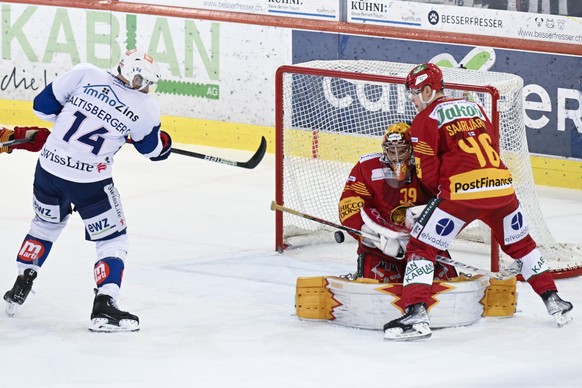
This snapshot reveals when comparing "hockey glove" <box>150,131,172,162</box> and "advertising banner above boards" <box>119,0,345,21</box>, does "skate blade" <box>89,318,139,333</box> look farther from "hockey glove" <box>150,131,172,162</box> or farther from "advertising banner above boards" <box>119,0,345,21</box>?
"advertising banner above boards" <box>119,0,345,21</box>

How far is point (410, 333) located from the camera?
18.4 feet

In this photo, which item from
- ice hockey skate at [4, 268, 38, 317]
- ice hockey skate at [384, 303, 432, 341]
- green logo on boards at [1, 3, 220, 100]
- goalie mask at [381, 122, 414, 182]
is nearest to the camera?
ice hockey skate at [384, 303, 432, 341]

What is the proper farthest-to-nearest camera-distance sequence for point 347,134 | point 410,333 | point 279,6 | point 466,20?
point 279,6 < point 466,20 < point 347,134 < point 410,333

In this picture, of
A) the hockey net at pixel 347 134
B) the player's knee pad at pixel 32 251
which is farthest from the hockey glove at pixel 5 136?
the hockey net at pixel 347 134

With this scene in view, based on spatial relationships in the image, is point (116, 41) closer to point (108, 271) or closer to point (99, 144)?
point (99, 144)

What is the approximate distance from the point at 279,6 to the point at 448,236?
4538mm

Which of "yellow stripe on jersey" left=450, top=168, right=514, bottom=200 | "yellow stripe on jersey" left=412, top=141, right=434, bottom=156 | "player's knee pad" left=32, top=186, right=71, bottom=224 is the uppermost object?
"yellow stripe on jersey" left=412, top=141, right=434, bottom=156

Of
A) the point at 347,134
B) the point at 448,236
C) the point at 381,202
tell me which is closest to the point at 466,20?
the point at 347,134

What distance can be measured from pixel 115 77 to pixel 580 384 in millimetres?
2262

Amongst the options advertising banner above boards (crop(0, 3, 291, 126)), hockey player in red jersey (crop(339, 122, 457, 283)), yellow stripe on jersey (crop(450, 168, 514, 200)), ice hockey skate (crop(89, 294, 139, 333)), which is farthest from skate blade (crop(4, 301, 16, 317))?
advertising banner above boards (crop(0, 3, 291, 126))

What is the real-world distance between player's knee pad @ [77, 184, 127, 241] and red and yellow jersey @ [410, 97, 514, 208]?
127cm

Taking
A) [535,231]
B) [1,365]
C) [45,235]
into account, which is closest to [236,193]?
[535,231]

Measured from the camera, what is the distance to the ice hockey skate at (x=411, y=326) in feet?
18.4

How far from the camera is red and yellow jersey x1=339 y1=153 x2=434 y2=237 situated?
239 inches
